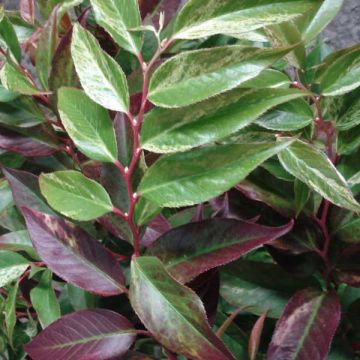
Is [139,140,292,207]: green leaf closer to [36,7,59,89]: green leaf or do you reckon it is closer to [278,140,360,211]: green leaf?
[278,140,360,211]: green leaf

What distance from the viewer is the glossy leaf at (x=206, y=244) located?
0.35 meters

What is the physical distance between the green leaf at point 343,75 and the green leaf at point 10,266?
0.81ft

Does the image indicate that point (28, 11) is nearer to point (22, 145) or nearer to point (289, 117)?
point (22, 145)

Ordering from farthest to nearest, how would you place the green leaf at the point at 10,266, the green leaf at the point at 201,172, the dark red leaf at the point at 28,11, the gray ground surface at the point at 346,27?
the gray ground surface at the point at 346,27, the dark red leaf at the point at 28,11, the green leaf at the point at 10,266, the green leaf at the point at 201,172

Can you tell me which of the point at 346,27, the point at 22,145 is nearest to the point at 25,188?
the point at 22,145

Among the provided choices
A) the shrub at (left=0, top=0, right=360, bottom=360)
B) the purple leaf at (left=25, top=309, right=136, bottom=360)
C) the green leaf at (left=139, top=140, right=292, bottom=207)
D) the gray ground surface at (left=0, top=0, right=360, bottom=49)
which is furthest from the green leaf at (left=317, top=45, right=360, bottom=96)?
the gray ground surface at (left=0, top=0, right=360, bottom=49)

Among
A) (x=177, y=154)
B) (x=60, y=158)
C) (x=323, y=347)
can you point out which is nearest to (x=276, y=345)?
(x=323, y=347)

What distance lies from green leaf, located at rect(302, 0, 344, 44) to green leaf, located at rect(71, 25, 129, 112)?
154 mm

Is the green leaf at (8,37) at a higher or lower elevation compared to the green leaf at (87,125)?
higher

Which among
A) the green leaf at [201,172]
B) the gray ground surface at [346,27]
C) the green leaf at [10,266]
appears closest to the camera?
the green leaf at [201,172]

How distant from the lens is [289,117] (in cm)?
41

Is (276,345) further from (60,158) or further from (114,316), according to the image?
(60,158)

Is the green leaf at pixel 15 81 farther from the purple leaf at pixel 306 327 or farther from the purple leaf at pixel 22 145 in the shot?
the purple leaf at pixel 306 327

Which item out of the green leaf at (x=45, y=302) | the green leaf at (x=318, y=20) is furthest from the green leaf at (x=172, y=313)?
the green leaf at (x=318, y=20)
